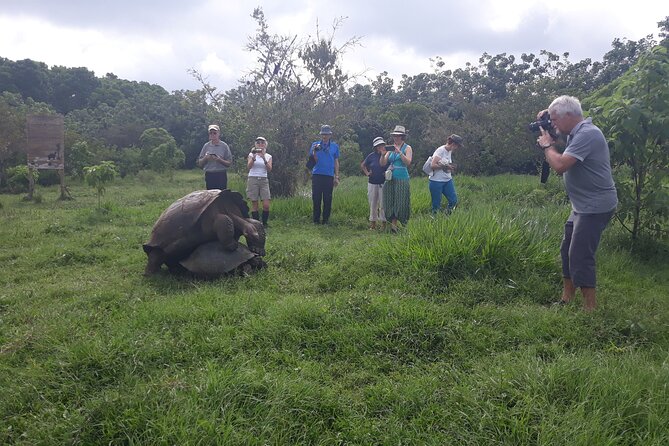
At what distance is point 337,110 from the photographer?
11.9m

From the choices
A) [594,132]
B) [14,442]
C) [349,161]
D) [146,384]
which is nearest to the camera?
[14,442]

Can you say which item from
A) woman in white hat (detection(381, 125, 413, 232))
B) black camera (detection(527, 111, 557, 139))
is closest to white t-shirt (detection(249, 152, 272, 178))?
woman in white hat (detection(381, 125, 413, 232))

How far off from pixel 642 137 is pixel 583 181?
206 centimetres

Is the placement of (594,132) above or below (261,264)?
above

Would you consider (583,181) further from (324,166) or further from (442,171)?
(324,166)

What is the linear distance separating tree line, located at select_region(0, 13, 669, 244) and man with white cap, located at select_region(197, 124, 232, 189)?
3.20 meters

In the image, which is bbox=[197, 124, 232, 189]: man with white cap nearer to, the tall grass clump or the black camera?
the tall grass clump

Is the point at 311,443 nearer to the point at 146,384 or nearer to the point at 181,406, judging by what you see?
the point at 181,406

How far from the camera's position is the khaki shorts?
7.56 meters

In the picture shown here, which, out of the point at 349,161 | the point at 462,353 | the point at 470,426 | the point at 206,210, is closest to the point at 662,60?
the point at 462,353

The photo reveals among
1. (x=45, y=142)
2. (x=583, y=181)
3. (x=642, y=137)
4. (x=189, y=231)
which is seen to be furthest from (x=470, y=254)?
(x=45, y=142)

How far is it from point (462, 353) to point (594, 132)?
76.2 inches

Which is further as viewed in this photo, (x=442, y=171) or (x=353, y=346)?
(x=442, y=171)

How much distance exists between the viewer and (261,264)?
16.8ft
